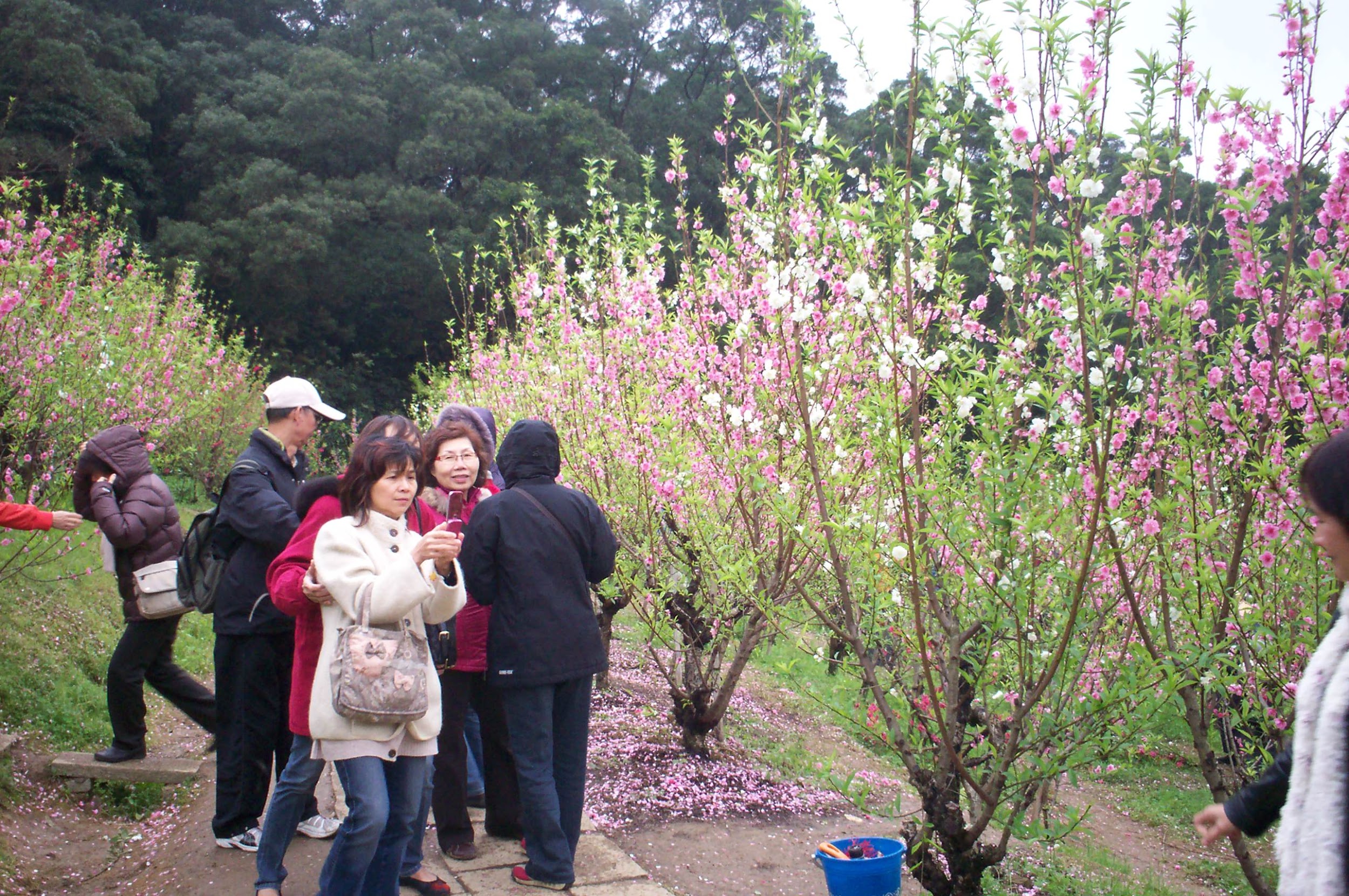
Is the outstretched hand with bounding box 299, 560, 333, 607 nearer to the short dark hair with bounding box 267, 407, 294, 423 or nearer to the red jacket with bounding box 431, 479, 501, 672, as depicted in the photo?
Answer: the red jacket with bounding box 431, 479, 501, 672

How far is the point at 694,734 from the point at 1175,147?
4268mm

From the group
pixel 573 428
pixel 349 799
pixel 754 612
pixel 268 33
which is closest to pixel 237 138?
pixel 268 33

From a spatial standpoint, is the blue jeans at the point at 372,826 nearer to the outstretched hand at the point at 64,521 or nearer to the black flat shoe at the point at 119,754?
the outstretched hand at the point at 64,521

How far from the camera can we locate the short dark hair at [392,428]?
309 centimetres

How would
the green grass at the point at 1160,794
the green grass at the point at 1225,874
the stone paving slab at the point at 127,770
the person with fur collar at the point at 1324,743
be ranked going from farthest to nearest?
the green grass at the point at 1160,794 → the green grass at the point at 1225,874 → the stone paving slab at the point at 127,770 → the person with fur collar at the point at 1324,743

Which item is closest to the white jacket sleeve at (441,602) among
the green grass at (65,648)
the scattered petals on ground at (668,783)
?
the scattered petals on ground at (668,783)

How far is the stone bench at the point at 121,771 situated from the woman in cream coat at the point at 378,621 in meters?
2.24

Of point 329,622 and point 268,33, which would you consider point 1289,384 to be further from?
point 268,33

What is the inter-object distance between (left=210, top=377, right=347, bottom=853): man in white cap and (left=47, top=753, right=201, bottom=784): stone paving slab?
111cm

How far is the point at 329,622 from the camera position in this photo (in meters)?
2.92

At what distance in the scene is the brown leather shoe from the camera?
378cm

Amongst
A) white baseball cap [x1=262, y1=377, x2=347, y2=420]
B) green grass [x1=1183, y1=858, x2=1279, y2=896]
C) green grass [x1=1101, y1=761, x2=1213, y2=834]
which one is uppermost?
white baseball cap [x1=262, y1=377, x2=347, y2=420]

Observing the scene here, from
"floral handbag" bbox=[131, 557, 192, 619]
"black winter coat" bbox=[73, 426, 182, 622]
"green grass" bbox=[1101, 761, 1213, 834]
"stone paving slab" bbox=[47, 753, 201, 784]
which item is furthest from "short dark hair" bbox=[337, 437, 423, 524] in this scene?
"green grass" bbox=[1101, 761, 1213, 834]

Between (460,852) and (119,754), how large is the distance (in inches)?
85.2
